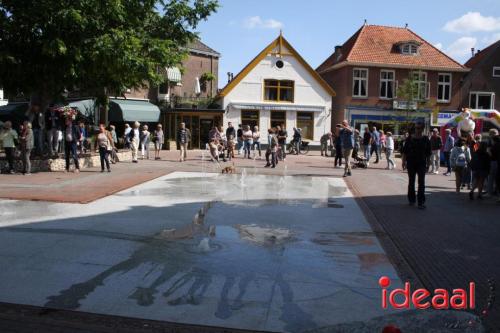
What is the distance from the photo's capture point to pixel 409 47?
40.9 meters

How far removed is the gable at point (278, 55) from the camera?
1422 inches

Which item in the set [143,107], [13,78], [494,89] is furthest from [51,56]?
[494,89]

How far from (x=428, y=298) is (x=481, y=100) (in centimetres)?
3999

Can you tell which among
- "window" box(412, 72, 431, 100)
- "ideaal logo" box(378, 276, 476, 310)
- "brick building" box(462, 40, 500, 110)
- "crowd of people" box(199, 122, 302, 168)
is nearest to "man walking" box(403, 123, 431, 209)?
"ideaal logo" box(378, 276, 476, 310)

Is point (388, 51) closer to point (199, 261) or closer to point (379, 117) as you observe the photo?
point (379, 117)

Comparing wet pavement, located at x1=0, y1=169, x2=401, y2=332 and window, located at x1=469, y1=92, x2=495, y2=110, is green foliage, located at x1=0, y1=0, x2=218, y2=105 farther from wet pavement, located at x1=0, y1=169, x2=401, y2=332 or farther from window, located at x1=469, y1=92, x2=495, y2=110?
window, located at x1=469, y1=92, x2=495, y2=110

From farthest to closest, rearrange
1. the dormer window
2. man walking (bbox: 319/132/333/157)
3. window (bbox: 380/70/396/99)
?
the dormer window
window (bbox: 380/70/396/99)
man walking (bbox: 319/132/333/157)

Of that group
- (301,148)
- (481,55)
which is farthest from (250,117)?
(481,55)

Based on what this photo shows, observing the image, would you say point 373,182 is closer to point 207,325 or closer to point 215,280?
point 215,280

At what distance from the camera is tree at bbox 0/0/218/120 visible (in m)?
15.2

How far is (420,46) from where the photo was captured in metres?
41.4

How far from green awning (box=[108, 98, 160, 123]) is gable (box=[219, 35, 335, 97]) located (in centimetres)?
508

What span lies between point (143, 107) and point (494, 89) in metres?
27.6

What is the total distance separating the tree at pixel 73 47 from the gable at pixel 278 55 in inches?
708
